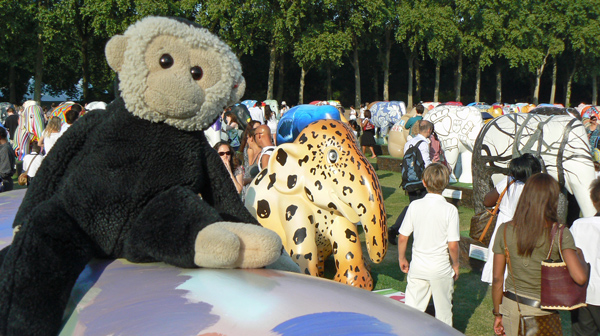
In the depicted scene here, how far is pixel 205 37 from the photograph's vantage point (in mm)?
2418

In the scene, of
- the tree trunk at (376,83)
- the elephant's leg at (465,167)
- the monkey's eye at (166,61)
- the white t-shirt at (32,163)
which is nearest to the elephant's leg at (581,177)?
the elephant's leg at (465,167)

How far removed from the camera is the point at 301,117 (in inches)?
267

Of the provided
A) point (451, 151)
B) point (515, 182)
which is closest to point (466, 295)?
point (515, 182)

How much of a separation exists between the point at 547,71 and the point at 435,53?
2333 cm

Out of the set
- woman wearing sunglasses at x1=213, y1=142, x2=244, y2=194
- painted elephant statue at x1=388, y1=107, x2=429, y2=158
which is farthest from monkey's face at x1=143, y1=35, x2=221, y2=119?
painted elephant statue at x1=388, y1=107, x2=429, y2=158

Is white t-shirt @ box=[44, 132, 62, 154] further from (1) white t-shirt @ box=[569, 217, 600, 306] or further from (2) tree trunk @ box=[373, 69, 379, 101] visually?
(2) tree trunk @ box=[373, 69, 379, 101]

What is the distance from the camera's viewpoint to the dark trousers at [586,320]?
4379 mm

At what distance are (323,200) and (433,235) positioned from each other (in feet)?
3.39

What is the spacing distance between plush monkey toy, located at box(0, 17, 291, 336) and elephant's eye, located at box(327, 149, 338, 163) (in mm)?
2499

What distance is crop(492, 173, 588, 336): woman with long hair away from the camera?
3779 mm

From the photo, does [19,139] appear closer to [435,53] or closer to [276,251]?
[276,251]

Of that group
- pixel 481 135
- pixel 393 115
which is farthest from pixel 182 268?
pixel 393 115

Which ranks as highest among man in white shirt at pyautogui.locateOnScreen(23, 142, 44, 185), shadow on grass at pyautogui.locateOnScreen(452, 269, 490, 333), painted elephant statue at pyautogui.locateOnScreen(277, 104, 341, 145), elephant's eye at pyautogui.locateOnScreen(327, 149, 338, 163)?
painted elephant statue at pyautogui.locateOnScreen(277, 104, 341, 145)

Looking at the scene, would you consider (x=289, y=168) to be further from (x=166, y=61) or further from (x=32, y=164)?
(x=32, y=164)
